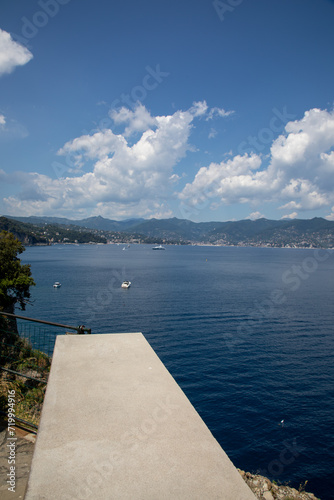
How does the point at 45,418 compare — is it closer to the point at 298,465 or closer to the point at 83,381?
the point at 83,381

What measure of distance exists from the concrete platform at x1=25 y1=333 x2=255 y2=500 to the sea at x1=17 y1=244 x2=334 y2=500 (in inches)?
591

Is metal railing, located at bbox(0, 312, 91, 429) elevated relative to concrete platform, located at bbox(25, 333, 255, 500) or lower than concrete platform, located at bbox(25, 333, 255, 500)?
lower

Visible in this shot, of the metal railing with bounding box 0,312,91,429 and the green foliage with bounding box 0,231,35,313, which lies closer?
the metal railing with bounding box 0,312,91,429

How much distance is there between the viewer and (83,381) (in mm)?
3842

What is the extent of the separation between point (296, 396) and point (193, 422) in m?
21.6

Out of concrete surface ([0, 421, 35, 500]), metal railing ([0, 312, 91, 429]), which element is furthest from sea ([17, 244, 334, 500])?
concrete surface ([0, 421, 35, 500])

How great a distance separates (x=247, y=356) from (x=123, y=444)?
87.7ft

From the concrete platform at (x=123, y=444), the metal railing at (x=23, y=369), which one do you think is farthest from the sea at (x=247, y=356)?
the concrete platform at (x=123, y=444)

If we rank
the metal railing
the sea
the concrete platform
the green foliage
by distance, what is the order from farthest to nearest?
the green foliage → the sea → the metal railing → the concrete platform

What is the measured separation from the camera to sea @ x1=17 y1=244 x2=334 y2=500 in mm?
16172

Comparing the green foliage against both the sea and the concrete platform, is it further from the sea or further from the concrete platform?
the concrete platform

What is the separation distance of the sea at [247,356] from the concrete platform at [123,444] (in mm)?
15003

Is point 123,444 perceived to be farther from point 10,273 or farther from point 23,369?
point 10,273

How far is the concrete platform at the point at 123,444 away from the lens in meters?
2.25
